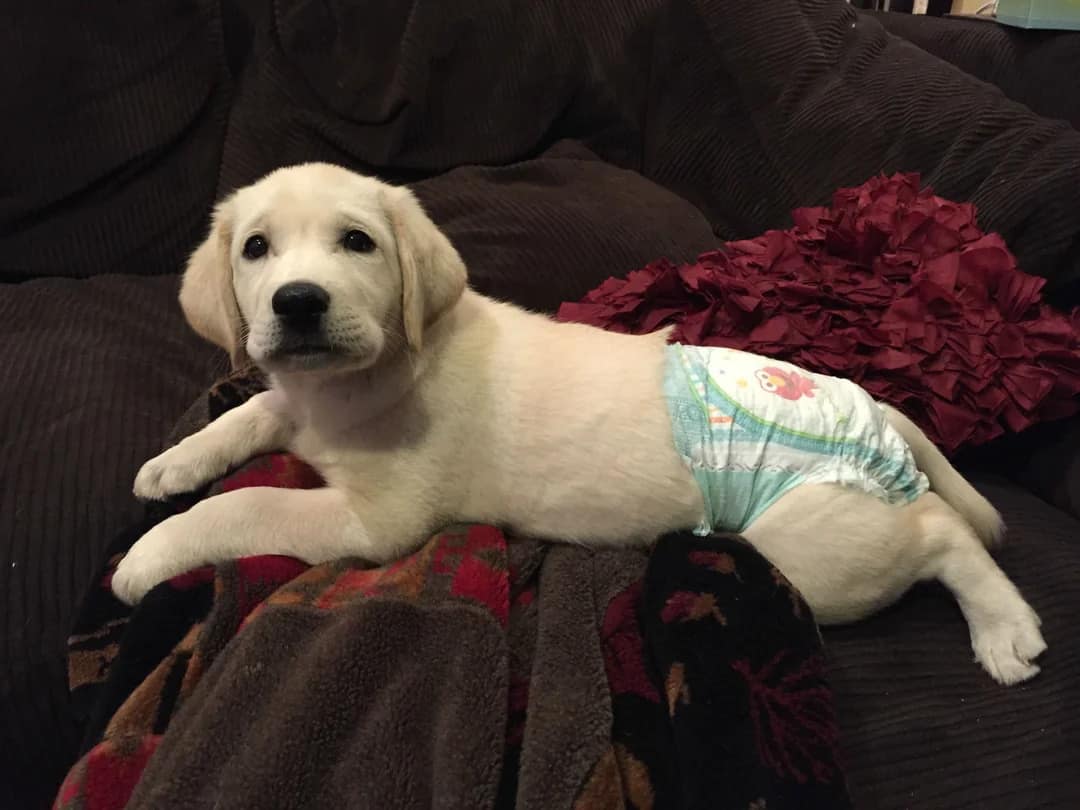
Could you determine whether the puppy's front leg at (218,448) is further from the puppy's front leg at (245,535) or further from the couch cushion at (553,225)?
the couch cushion at (553,225)

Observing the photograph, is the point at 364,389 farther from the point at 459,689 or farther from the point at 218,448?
the point at 459,689

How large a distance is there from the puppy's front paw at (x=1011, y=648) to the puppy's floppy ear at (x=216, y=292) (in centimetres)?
152

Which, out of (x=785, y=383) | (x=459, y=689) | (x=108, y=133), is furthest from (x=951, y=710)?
(x=108, y=133)

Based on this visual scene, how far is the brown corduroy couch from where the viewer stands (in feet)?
6.05

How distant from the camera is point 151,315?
7.68 feet

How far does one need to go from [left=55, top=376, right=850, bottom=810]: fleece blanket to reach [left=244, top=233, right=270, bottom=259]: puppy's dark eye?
1.93 ft

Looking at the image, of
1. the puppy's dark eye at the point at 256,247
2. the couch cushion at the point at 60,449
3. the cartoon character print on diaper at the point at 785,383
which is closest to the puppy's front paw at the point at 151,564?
the couch cushion at the point at 60,449

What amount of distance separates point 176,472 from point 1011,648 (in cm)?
161

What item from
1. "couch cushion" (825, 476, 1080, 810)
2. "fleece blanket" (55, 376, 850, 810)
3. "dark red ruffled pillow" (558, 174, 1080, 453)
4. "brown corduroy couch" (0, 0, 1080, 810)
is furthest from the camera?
"brown corduroy couch" (0, 0, 1080, 810)

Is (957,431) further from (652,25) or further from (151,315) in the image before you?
(151,315)

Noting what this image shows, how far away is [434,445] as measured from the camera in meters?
1.54

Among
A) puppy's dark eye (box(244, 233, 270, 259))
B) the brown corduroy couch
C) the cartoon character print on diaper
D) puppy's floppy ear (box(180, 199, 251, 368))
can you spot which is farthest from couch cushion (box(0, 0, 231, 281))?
the cartoon character print on diaper

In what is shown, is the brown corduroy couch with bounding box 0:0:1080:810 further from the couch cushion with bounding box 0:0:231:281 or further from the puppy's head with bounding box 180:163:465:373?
the puppy's head with bounding box 180:163:465:373

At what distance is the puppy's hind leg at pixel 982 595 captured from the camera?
1.33 metres
